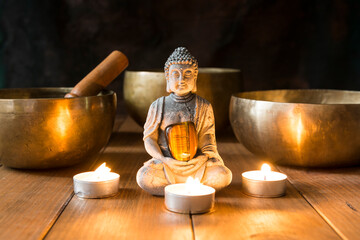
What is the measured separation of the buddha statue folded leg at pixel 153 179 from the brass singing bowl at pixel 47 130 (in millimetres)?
318

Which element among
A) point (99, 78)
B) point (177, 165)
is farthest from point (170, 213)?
point (99, 78)

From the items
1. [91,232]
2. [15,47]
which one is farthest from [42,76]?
[91,232]

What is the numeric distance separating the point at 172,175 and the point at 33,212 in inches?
14.3

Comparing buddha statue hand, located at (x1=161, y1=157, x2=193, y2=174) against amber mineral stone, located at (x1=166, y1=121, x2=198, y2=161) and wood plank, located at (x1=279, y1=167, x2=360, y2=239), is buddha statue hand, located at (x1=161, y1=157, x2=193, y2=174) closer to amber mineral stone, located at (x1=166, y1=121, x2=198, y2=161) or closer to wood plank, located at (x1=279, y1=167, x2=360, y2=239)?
amber mineral stone, located at (x1=166, y1=121, x2=198, y2=161)

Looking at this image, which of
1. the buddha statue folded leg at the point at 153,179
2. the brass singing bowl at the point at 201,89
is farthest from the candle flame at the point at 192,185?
the brass singing bowl at the point at 201,89

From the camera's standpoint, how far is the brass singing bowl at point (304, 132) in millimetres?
1493

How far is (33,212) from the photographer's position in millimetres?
1182

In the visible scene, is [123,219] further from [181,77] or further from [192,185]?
[181,77]

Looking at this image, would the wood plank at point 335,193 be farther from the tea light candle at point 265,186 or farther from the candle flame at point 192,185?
the candle flame at point 192,185

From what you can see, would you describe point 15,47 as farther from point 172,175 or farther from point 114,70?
point 172,175

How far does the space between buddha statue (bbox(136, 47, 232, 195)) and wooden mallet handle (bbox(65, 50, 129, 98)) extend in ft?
1.26

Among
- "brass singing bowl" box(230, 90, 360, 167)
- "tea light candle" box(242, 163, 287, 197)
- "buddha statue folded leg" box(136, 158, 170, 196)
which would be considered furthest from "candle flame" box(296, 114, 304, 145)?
"buddha statue folded leg" box(136, 158, 170, 196)

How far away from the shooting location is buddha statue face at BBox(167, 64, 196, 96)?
4.41 feet

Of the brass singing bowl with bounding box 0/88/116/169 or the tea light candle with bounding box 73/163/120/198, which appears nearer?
the tea light candle with bounding box 73/163/120/198
